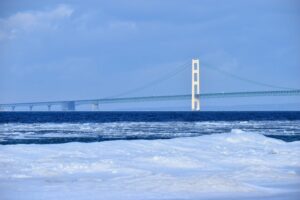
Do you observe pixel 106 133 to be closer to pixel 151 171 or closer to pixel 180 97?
pixel 151 171

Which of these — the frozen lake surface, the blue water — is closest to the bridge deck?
the blue water

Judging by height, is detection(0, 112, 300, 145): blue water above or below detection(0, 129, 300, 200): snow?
above

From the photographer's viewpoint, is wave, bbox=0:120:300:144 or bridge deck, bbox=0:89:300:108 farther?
bridge deck, bbox=0:89:300:108

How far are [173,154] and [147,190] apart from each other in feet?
18.5

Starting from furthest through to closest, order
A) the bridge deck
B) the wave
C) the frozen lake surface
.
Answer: the bridge deck, the wave, the frozen lake surface

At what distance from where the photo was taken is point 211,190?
10133 mm

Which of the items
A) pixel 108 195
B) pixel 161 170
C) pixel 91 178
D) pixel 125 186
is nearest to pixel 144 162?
pixel 161 170

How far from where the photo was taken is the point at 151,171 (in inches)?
501

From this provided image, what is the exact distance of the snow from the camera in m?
9.93

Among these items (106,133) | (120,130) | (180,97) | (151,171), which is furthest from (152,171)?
(180,97)

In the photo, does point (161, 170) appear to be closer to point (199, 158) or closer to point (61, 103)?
point (199, 158)

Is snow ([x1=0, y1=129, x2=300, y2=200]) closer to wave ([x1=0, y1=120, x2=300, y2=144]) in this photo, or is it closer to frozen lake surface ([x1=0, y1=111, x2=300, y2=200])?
frozen lake surface ([x1=0, y1=111, x2=300, y2=200])

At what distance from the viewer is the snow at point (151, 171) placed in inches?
391

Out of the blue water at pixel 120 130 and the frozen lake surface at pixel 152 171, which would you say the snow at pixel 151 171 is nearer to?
the frozen lake surface at pixel 152 171
